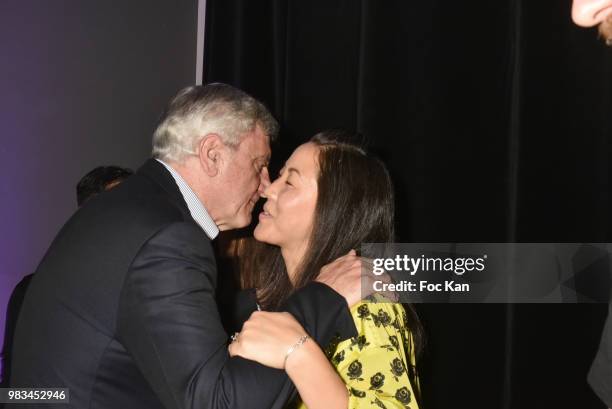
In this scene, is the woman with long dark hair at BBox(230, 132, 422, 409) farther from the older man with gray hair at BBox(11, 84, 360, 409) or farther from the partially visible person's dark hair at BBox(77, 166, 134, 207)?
the partially visible person's dark hair at BBox(77, 166, 134, 207)

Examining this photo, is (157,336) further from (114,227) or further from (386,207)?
(386,207)

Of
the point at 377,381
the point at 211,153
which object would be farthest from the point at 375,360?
the point at 211,153

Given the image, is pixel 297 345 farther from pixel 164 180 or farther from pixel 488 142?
pixel 488 142

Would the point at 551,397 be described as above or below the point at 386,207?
below

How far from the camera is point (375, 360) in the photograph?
123 centimetres

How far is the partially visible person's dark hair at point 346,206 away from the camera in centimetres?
149

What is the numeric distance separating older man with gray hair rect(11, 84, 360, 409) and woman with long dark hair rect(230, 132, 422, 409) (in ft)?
0.44

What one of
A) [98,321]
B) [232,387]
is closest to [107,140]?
[98,321]

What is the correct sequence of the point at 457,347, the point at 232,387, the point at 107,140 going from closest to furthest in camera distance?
1. the point at 232,387
2. the point at 457,347
3. the point at 107,140

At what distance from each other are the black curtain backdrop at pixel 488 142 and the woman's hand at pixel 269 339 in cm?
78

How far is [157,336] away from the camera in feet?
3.15

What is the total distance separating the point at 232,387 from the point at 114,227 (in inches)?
12.7

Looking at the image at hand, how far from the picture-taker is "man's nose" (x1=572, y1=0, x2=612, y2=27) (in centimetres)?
66

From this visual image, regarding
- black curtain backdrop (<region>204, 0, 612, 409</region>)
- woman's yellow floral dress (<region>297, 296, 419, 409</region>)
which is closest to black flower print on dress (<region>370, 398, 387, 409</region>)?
woman's yellow floral dress (<region>297, 296, 419, 409</region>)
